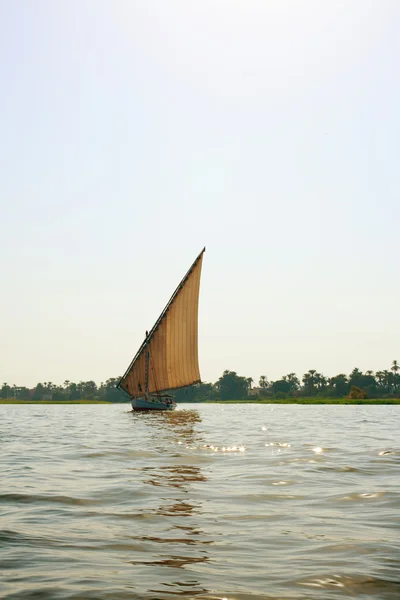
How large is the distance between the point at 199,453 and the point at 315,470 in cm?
503

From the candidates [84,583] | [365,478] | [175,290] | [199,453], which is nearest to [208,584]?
[84,583]

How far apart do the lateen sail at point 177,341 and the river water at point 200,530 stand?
1715 inches

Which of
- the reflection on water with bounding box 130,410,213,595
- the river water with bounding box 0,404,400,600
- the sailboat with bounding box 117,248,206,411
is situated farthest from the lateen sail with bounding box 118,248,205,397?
the reflection on water with bounding box 130,410,213,595

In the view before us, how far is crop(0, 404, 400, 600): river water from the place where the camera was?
19.1 ft

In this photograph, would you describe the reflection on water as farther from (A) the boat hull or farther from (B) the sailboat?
(A) the boat hull

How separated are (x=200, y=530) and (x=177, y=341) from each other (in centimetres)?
5246

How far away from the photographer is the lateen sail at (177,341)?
60.1 m

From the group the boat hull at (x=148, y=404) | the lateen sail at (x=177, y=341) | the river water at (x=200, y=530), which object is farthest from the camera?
the boat hull at (x=148, y=404)

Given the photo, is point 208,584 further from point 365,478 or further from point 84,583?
point 365,478

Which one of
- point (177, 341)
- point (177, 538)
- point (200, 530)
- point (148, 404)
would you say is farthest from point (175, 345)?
point (177, 538)

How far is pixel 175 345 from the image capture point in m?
60.7

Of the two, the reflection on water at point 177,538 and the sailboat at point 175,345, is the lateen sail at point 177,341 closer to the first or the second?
the sailboat at point 175,345

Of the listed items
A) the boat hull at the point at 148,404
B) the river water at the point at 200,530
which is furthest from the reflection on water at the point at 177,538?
the boat hull at the point at 148,404

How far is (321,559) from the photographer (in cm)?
670
